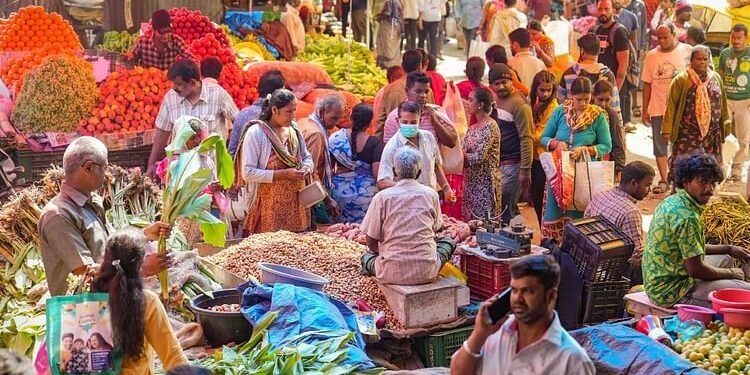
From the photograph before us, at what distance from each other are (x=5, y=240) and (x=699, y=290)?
15.1ft

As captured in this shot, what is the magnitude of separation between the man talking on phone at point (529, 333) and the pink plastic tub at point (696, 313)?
256 cm

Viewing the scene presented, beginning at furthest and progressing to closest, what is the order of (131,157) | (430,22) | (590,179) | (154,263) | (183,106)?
(430,22), (131,157), (183,106), (590,179), (154,263)

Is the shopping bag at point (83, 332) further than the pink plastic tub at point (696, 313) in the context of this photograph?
No

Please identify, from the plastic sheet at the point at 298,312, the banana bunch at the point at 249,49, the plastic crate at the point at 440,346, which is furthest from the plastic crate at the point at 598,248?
the banana bunch at the point at 249,49

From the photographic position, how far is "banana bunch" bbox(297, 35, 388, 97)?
13.9 metres

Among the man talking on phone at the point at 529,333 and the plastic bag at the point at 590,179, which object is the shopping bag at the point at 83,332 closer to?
the man talking on phone at the point at 529,333

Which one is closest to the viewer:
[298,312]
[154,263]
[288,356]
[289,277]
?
[154,263]

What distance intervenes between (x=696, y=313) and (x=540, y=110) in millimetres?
4431

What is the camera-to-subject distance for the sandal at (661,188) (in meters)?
12.7

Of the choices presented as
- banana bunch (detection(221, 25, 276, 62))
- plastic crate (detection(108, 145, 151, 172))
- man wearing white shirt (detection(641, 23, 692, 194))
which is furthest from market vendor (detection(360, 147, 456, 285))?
man wearing white shirt (detection(641, 23, 692, 194))

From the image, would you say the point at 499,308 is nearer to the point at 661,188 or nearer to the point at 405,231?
the point at 405,231

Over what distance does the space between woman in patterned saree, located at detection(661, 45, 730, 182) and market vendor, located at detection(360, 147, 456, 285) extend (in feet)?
15.4

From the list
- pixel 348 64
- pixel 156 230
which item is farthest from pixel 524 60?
pixel 156 230

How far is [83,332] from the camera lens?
4820 millimetres
